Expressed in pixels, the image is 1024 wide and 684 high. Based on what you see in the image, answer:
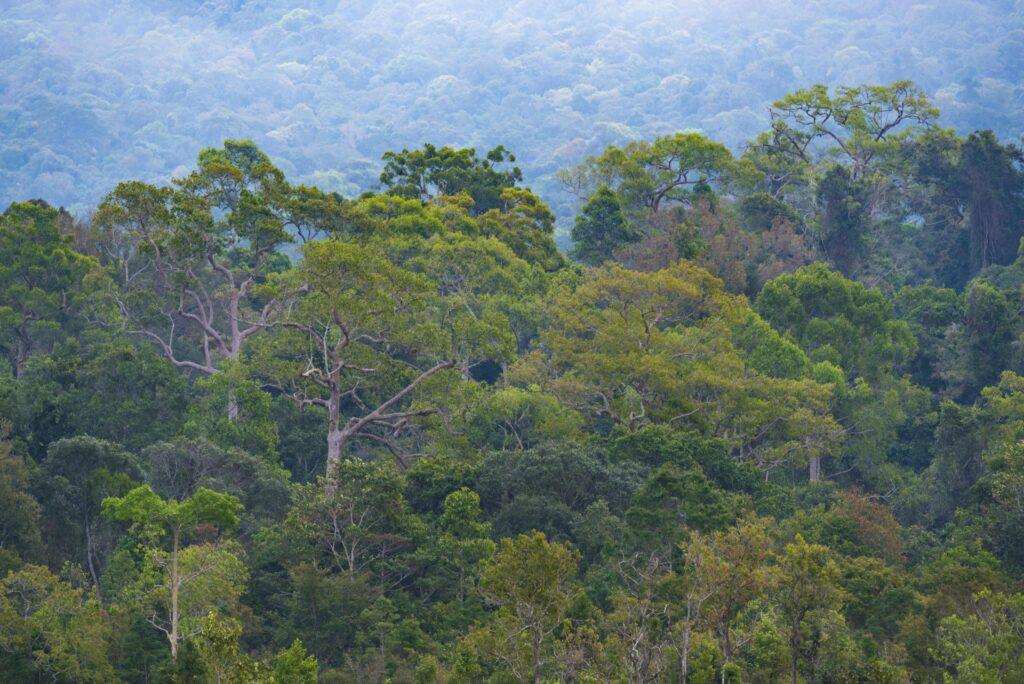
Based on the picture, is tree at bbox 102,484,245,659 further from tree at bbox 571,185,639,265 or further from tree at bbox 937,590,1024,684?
tree at bbox 571,185,639,265

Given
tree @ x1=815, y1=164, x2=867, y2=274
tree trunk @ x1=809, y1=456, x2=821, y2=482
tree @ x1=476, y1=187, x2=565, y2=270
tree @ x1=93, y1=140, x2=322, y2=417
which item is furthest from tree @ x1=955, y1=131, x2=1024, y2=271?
tree @ x1=93, y1=140, x2=322, y2=417

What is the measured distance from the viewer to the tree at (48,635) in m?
27.2

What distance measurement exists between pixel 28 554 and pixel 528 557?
14.3 m

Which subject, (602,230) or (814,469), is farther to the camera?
(602,230)

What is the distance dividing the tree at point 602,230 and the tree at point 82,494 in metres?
24.9

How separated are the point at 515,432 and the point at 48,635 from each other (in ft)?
53.1

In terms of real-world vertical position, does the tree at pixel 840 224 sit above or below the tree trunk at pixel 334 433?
above

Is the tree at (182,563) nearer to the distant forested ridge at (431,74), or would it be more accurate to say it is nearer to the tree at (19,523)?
the tree at (19,523)

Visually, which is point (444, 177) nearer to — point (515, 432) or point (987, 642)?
point (515, 432)

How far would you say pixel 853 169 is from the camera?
65.8 m

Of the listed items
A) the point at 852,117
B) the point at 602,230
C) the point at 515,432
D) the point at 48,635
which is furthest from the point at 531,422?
the point at 852,117

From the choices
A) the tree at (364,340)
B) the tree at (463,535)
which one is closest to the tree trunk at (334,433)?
the tree at (364,340)

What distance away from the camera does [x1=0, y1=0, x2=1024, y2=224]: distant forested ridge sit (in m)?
126

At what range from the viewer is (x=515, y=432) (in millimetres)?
40594
